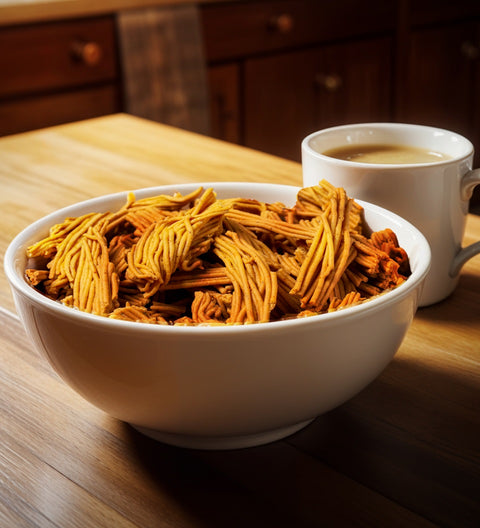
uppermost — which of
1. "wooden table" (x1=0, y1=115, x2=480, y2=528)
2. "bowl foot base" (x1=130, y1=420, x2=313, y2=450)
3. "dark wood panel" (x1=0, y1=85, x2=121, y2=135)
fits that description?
"bowl foot base" (x1=130, y1=420, x2=313, y2=450)

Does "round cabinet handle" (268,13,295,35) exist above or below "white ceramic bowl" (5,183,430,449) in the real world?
below

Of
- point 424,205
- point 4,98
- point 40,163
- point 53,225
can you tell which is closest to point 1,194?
point 40,163

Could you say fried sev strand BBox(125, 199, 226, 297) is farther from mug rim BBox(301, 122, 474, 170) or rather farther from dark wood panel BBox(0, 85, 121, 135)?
dark wood panel BBox(0, 85, 121, 135)

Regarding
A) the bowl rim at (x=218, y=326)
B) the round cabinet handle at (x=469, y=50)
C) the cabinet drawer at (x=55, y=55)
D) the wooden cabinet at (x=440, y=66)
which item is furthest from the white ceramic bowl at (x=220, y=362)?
the round cabinet handle at (x=469, y=50)

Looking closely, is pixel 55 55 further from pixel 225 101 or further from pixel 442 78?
pixel 442 78

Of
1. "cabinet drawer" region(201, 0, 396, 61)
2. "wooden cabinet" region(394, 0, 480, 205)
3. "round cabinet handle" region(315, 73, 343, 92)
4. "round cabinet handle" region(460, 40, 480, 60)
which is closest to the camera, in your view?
"cabinet drawer" region(201, 0, 396, 61)

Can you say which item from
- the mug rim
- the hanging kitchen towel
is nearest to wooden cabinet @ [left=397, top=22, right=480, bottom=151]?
the hanging kitchen towel

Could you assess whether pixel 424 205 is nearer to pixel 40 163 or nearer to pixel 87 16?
pixel 40 163
